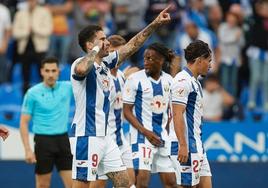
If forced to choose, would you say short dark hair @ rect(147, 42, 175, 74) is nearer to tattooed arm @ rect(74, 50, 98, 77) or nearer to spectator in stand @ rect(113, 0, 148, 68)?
tattooed arm @ rect(74, 50, 98, 77)

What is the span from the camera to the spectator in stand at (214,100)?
1970 centimetres

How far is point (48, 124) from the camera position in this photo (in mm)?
14008

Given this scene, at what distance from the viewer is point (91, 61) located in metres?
10.8

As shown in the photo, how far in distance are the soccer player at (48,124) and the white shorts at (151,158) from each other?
123 centimetres

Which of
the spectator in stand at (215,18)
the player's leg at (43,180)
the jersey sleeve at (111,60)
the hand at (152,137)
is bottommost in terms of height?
the player's leg at (43,180)

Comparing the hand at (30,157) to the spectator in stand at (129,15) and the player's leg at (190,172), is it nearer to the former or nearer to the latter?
the player's leg at (190,172)

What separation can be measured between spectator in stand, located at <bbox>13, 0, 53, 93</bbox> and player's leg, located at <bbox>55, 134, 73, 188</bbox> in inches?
232

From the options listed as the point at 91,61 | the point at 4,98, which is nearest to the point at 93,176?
the point at 91,61

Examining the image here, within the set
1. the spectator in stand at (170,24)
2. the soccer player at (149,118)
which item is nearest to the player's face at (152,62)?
the soccer player at (149,118)

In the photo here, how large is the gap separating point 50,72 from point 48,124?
748mm

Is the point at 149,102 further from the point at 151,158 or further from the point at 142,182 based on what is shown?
the point at 142,182

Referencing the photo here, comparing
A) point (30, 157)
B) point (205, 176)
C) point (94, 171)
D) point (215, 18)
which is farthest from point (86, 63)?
point (215, 18)

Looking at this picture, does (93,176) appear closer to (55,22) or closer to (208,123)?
(208,123)

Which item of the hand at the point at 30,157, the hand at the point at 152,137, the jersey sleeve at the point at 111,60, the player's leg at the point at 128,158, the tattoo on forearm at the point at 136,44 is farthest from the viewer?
the hand at the point at 30,157
